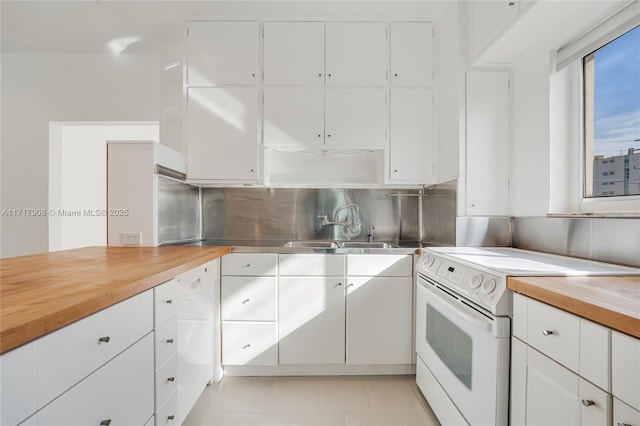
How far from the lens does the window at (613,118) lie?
1.38 meters

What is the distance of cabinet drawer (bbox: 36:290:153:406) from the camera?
2.26ft

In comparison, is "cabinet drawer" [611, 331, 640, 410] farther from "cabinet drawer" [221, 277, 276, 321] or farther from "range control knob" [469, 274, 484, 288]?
"cabinet drawer" [221, 277, 276, 321]

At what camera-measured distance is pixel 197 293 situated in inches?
66.6

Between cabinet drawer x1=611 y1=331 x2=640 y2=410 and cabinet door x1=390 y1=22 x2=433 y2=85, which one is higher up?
cabinet door x1=390 y1=22 x2=433 y2=85

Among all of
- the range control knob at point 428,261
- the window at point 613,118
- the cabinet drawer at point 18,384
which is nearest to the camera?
the cabinet drawer at point 18,384

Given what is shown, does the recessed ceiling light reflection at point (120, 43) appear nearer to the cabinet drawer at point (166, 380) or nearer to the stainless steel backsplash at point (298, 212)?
the stainless steel backsplash at point (298, 212)

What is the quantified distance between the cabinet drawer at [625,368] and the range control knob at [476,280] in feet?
1.78

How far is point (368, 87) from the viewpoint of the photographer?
2330 mm

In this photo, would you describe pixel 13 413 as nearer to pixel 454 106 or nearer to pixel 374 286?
pixel 374 286

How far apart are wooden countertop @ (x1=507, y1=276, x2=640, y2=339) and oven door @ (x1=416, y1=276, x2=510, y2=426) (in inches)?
7.9

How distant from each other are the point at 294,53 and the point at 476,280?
2.01m

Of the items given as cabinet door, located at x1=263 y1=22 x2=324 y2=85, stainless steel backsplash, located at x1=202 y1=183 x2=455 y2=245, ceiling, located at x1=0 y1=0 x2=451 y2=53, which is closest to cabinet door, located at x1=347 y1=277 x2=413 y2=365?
stainless steel backsplash, located at x1=202 y1=183 x2=455 y2=245

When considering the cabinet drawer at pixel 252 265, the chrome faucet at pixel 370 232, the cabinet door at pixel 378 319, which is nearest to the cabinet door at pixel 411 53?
the chrome faucet at pixel 370 232

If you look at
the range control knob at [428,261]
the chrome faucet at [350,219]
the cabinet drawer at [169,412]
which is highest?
the chrome faucet at [350,219]
